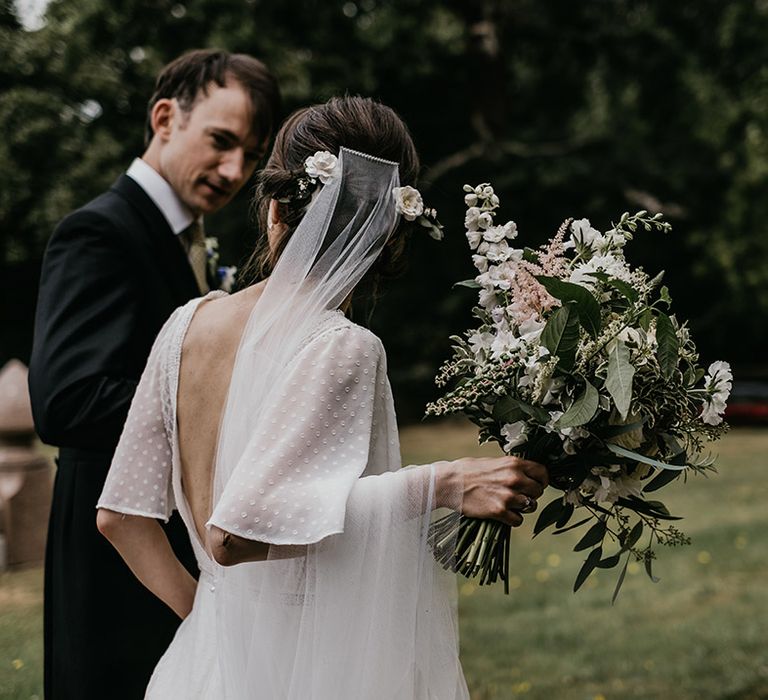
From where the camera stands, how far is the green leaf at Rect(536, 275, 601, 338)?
6.79 feet

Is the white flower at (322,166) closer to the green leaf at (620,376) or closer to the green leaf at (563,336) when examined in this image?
the green leaf at (563,336)

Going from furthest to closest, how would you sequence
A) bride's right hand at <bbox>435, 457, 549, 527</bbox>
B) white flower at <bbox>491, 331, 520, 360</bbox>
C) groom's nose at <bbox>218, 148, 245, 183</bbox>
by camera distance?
groom's nose at <bbox>218, 148, 245, 183</bbox>, white flower at <bbox>491, 331, 520, 360</bbox>, bride's right hand at <bbox>435, 457, 549, 527</bbox>

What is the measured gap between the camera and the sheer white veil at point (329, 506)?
1935mm

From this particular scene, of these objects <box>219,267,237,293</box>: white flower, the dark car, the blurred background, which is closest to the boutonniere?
<box>219,267,237,293</box>: white flower

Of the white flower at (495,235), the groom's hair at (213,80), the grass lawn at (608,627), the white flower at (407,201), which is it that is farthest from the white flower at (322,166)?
the grass lawn at (608,627)

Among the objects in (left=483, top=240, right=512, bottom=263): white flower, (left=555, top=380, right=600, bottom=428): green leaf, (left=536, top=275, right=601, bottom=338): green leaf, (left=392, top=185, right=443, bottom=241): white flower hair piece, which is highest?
(left=392, top=185, right=443, bottom=241): white flower hair piece

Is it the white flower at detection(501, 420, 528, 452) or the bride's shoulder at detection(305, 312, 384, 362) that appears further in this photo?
the white flower at detection(501, 420, 528, 452)

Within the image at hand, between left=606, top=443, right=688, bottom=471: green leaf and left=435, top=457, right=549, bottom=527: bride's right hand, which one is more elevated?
left=606, top=443, right=688, bottom=471: green leaf

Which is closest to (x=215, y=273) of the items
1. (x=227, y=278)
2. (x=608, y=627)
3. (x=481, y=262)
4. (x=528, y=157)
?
→ (x=227, y=278)

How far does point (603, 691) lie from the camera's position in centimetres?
513

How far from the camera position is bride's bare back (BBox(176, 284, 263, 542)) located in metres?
2.15

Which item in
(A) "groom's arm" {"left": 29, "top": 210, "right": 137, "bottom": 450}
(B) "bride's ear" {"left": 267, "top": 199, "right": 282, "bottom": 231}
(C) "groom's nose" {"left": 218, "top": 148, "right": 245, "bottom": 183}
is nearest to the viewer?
(B) "bride's ear" {"left": 267, "top": 199, "right": 282, "bottom": 231}

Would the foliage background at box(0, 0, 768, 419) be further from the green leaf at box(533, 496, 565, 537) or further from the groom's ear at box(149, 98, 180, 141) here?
the green leaf at box(533, 496, 565, 537)

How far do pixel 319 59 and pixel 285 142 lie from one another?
14.0 metres
